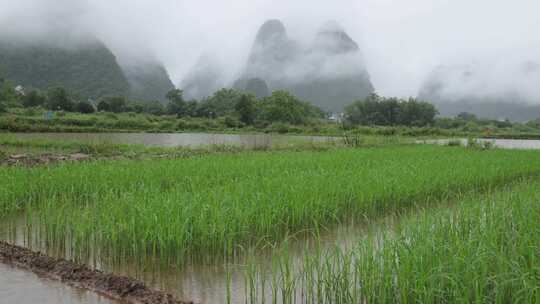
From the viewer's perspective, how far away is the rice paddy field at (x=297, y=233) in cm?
260

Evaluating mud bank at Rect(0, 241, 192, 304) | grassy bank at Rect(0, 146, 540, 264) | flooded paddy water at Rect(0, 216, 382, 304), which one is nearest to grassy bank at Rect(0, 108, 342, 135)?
grassy bank at Rect(0, 146, 540, 264)

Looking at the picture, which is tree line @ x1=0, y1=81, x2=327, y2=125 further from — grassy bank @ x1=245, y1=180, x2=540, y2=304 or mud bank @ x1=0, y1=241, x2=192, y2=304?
grassy bank @ x1=245, y1=180, x2=540, y2=304

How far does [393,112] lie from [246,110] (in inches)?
886

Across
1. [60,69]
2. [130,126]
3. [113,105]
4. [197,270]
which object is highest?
[60,69]

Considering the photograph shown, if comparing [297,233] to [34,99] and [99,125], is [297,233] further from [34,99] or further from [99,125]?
[34,99]

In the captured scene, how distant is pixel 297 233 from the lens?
14.8 feet

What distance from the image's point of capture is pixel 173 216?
386cm

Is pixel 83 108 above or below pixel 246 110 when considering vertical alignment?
above

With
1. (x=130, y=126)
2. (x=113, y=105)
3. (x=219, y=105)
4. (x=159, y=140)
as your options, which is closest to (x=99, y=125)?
(x=130, y=126)

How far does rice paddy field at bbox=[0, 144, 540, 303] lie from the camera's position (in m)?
2.60

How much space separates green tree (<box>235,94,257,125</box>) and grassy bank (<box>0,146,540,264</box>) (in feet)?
129

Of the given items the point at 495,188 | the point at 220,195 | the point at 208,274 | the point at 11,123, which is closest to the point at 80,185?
the point at 220,195

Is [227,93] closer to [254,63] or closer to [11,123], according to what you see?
[11,123]

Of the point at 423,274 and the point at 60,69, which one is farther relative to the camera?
the point at 60,69
